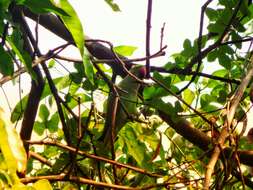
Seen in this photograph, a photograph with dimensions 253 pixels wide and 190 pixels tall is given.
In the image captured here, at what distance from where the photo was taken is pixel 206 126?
1372 mm

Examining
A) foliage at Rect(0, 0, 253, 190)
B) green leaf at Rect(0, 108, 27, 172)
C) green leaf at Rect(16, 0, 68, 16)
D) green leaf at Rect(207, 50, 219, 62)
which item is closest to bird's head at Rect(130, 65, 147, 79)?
foliage at Rect(0, 0, 253, 190)

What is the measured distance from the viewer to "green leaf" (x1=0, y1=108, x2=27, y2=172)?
349mm

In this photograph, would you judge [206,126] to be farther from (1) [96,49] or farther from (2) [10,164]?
(2) [10,164]

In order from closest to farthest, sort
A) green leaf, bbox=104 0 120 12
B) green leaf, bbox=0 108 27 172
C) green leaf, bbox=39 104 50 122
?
green leaf, bbox=0 108 27 172
green leaf, bbox=104 0 120 12
green leaf, bbox=39 104 50 122

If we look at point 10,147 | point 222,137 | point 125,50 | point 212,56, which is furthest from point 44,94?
point 10,147

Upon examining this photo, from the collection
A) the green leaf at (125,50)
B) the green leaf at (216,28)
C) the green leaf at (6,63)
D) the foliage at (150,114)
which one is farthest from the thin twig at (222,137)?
the green leaf at (125,50)

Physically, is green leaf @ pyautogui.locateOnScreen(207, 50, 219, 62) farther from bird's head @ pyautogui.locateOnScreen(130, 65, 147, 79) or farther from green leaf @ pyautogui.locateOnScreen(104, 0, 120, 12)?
green leaf @ pyautogui.locateOnScreen(104, 0, 120, 12)

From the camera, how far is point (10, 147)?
35 centimetres

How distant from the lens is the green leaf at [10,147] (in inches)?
13.7

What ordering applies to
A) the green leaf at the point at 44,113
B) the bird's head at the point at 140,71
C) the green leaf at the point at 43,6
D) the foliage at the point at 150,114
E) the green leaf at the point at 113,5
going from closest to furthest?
the green leaf at the point at 43,6, the green leaf at the point at 113,5, the foliage at the point at 150,114, the bird's head at the point at 140,71, the green leaf at the point at 44,113

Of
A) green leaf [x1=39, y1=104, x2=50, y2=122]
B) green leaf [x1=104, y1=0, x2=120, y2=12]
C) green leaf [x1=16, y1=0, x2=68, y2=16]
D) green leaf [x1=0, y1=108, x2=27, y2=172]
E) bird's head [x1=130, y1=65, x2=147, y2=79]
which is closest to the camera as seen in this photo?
green leaf [x1=0, y1=108, x2=27, y2=172]

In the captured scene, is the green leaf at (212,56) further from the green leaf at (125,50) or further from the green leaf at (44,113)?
the green leaf at (44,113)

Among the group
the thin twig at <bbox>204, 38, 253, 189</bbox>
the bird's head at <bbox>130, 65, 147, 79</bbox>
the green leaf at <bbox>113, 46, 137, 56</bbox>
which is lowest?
the thin twig at <bbox>204, 38, 253, 189</bbox>

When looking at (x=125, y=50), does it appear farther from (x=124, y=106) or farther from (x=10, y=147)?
(x=10, y=147)
